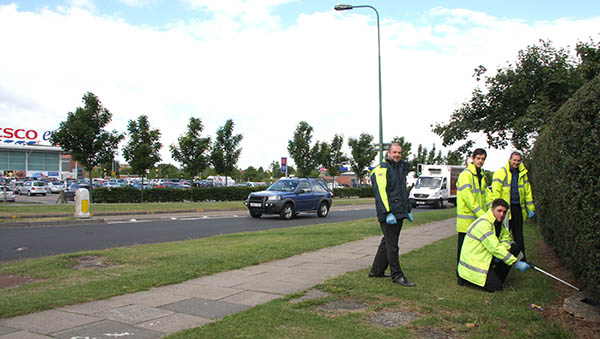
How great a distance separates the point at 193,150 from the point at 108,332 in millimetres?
29924

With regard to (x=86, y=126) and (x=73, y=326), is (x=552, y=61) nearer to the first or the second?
(x=73, y=326)

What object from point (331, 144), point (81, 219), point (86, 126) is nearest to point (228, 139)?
point (86, 126)

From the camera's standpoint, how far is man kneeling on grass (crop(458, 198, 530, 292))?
539 centimetres

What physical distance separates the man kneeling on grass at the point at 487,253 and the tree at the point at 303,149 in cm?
3848

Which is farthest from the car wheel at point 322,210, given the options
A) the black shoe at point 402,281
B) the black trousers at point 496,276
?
the black trousers at point 496,276

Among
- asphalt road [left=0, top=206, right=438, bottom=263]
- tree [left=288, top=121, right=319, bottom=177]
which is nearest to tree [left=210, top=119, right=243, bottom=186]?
tree [left=288, top=121, right=319, bottom=177]

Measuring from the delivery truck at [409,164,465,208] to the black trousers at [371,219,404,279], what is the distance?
77.4ft

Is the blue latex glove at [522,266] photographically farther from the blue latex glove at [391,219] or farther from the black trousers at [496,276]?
the blue latex glove at [391,219]

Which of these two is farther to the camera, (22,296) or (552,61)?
(552,61)

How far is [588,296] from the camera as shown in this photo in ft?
15.7

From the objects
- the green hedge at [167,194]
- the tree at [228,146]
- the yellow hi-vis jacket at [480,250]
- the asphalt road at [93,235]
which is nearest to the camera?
the yellow hi-vis jacket at [480,250]

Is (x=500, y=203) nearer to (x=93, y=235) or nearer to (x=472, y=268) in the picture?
(x=472, y=268)

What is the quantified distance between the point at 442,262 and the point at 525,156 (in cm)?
917

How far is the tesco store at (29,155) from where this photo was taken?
252ft
